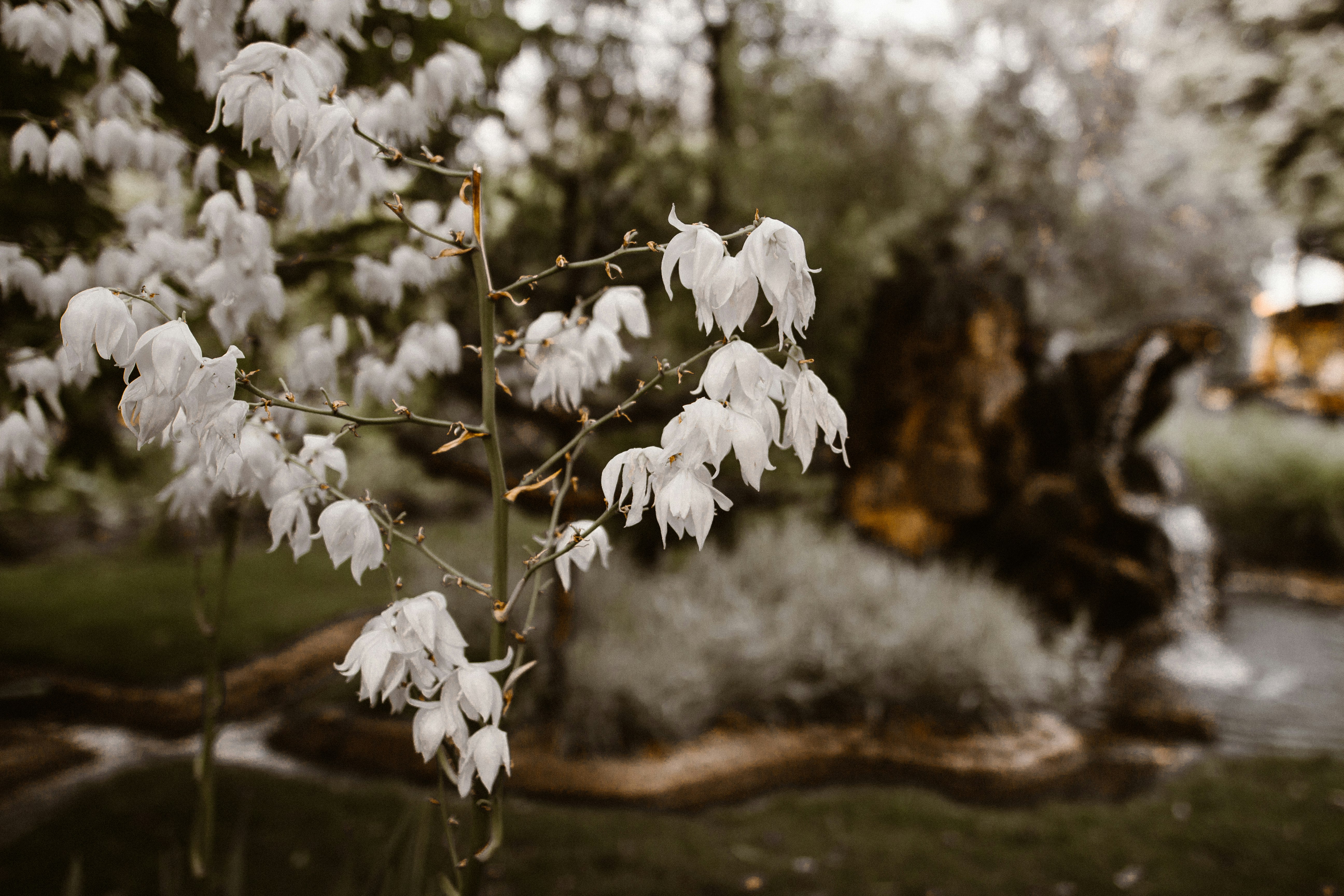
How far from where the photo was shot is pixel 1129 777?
360 centimetres

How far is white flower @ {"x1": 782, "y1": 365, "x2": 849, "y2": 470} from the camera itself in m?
1.06

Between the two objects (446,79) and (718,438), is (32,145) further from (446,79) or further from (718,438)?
(718,438)

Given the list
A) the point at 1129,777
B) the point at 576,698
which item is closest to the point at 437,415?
the point at 576,698

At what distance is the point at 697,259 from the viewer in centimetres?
102

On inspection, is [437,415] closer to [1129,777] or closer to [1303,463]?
[1129,777]

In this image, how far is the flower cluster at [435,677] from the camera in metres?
1.05

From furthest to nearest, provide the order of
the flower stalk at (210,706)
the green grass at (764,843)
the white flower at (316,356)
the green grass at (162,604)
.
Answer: the green grass at (162,604), the green grass at (764,843), the white flower at (316,356), the flower stalk at (210,706)

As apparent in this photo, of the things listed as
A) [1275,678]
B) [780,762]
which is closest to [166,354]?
[780,762]

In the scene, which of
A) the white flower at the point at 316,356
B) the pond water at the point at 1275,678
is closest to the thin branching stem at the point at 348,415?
the white flower at the point at 316,356

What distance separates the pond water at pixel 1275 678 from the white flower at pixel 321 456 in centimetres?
463

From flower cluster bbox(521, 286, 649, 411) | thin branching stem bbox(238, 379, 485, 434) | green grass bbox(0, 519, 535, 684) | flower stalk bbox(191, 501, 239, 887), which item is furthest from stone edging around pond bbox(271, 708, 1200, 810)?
thin branching stem bbox(238, 379, 485, 434)

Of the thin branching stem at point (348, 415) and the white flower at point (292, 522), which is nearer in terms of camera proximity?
the thin branching stem at point (348, 415)

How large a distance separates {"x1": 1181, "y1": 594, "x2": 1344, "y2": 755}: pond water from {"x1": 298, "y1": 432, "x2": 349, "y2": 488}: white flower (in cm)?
463

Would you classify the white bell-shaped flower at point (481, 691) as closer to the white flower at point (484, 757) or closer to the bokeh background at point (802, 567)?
the white flower at point (484, 757)
